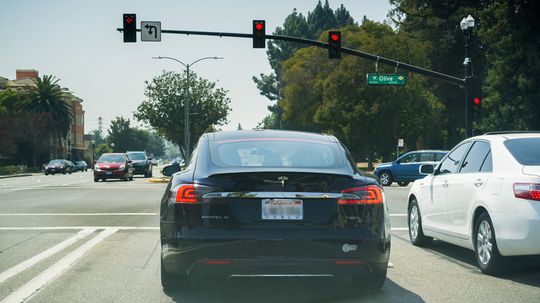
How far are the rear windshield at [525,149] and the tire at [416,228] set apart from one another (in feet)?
7.41

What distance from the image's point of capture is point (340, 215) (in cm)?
573

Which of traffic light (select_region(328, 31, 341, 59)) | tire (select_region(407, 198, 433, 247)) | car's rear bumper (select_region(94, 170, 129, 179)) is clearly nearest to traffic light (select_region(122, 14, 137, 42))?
traffic light (select_region(328, 31, 341, 59))

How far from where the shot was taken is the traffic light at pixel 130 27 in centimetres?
2203

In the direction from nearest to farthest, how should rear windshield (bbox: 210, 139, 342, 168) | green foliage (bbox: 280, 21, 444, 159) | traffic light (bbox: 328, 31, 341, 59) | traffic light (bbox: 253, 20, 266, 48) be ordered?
rear windshield (bbox: 210, 139, 342, 168) → traffic light (bbox: 253, 20, 266, 48) → traffic light (bbox: 328, 31, 341, 59) → green foliage (bbox: 280, 21, 444, 159)

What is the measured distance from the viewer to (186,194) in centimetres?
579

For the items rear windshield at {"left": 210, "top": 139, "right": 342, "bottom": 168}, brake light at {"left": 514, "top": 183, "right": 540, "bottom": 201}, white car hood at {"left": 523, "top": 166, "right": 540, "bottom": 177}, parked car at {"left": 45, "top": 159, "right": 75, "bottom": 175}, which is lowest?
parked car at {"left": 45, "top": 159, "right": 75, "bottom": 175}

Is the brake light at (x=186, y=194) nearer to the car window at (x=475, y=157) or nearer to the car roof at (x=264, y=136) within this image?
the car roof at (x=264, y=136)

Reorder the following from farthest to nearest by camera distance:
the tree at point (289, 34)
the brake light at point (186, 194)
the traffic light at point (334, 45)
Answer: the tree at point (289, 34)
the traffic light at point (334, 45)
the brake light at point (186, 194)

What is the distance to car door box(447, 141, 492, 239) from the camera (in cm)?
771

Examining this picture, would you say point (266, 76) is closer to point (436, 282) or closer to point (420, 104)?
point (420, 104)

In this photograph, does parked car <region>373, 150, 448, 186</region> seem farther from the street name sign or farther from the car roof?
the car roof

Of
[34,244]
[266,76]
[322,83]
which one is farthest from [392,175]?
[266,76]

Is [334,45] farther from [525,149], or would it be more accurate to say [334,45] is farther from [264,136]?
[264,136]

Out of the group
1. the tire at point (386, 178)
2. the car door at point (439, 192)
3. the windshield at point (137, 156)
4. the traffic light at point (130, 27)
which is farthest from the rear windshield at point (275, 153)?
the windshield at point (137, 156)
